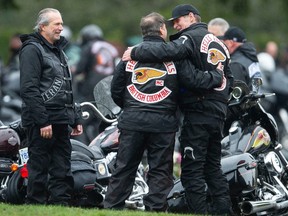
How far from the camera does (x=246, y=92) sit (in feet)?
43.8

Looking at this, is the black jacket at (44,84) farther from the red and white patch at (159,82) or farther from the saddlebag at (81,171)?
the red and white patch at (159,82)

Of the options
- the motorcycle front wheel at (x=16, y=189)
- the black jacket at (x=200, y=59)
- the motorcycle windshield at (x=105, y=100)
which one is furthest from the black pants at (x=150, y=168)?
the motorcycle windshield at (x=105, y=100)

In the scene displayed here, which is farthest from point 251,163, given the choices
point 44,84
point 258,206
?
point 44,84

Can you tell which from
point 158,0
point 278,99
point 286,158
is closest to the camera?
point 286,158

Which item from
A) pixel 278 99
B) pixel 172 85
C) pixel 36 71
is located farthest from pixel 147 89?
pixel 278 99

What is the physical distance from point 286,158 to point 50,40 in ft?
11.3

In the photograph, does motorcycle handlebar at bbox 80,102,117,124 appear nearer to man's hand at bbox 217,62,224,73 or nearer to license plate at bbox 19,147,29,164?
license plate at bbox 19,147,29,164

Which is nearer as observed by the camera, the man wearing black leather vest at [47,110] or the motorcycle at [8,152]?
the man wearing black leather vest at [47,110]

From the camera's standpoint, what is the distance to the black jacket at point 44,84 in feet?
39.4

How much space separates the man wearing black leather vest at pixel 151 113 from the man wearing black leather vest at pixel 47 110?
52 centimetres

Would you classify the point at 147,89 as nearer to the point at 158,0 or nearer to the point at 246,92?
the point at 246,92

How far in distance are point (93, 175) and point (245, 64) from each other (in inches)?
122

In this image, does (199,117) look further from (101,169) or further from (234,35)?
(234,35)

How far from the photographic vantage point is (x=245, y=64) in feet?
49.9
